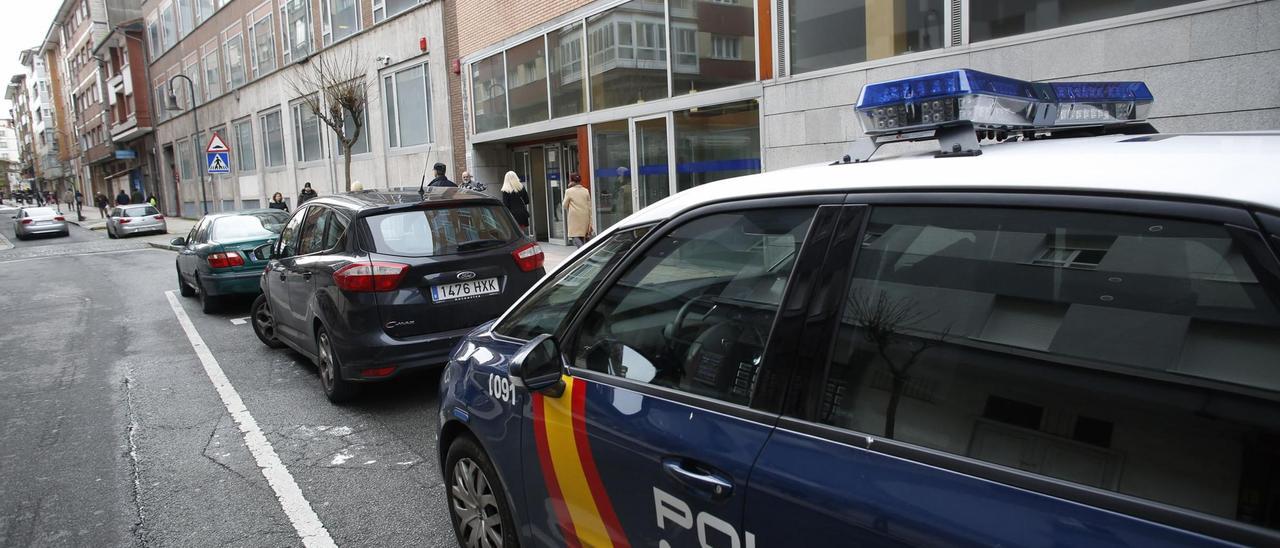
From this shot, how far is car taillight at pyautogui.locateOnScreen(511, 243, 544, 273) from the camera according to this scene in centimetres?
599

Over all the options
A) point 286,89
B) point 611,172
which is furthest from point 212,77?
point 611,172

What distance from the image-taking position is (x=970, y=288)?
65.3 inches

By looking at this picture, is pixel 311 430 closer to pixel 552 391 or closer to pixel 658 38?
pixel 552 391

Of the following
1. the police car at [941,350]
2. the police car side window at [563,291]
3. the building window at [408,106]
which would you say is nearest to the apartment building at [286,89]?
the building window at [408,106]

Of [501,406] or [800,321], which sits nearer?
[800,321]

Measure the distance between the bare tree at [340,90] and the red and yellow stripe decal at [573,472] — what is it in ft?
58.3

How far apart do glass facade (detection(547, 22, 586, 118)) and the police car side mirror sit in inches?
515

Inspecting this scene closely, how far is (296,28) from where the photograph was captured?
2742cm

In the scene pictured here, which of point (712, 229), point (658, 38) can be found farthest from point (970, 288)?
point (658, 38)

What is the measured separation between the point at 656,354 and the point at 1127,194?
1.29 meters

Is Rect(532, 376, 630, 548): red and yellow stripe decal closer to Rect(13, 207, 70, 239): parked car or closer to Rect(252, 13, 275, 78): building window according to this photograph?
Rect(252, 13, 275, 78): building window

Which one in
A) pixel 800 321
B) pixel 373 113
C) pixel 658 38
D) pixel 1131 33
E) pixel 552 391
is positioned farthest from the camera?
pixel 373 113

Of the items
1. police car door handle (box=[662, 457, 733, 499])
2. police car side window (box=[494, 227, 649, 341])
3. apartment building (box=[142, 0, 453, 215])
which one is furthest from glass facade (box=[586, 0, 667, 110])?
police car door handle (box=[662, 457, 733, 499])

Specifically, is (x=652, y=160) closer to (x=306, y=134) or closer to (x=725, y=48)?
(x=725, y=48)
